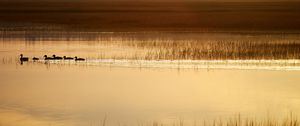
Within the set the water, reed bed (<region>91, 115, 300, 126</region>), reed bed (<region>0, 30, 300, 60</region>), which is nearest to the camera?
reed bed (<region>91, 115, 300, 126</region>)

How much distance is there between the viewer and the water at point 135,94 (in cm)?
1162

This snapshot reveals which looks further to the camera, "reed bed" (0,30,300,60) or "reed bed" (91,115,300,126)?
"reed bed" (0,30,300,60)

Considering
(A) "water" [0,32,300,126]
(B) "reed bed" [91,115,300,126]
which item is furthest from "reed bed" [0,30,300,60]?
(B) "reed bed" [91,115,300,126]

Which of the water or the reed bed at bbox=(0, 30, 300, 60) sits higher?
the reed bed at bbox=(0, 30, 300, 60)

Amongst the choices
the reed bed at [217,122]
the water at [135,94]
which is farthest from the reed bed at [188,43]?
the reed bed at [217,122]

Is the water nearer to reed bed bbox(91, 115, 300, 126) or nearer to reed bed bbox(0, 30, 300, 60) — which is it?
reed bed bbox(91, 115, 300, 126)

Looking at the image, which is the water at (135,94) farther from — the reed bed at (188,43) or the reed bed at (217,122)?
the reed bed at (188,43)

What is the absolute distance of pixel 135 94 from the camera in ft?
46.2

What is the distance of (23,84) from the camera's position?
15562 millimetres

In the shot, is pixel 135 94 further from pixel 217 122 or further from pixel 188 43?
pixel 188 43

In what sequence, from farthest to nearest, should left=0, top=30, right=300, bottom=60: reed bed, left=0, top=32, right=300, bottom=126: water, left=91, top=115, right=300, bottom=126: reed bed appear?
1. left=0, top=30, right=300, bottom=60: reed bed
2. left=0, top=32, right=300, bottom=126: water
3. left=91, top=115, right=300, bottom=126: reed bed

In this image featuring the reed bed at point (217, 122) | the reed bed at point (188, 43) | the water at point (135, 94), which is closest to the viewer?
the reed bed at point (217, 122)

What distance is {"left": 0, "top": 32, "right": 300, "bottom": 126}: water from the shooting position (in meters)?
11.6

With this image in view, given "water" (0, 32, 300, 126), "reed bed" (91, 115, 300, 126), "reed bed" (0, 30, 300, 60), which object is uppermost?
"reed bed" (0, 30, 300, 60)
